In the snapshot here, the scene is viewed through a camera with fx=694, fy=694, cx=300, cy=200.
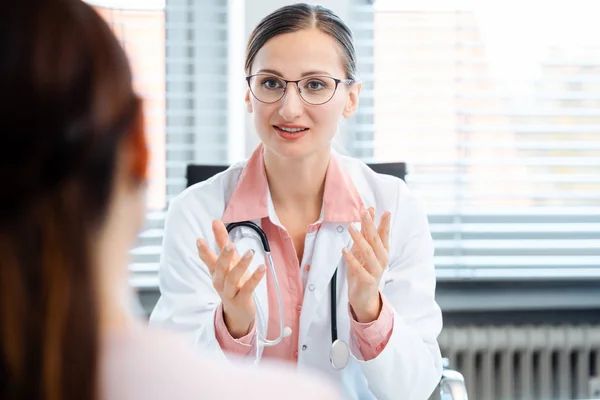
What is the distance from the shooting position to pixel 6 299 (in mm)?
425

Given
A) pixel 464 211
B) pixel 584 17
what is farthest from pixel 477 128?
pixel 584 17

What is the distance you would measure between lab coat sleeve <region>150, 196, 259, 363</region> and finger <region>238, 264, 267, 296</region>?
208 millimetres

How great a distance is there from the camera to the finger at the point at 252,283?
1.18 m

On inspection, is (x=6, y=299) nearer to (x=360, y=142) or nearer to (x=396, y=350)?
(x=396, y=350)

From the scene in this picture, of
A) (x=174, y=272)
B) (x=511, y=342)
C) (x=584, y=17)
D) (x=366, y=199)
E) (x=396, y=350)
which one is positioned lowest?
(x=511, y=342)

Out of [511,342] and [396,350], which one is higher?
[396,350]

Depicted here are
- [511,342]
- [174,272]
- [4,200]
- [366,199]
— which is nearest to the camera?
[4,200]

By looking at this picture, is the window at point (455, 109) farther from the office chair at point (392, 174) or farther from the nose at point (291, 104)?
the nose at point (291, 104)

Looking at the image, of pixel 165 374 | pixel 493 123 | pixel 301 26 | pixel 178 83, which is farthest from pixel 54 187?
pixel 493 123

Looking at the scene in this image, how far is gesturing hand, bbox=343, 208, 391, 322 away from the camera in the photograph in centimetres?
128

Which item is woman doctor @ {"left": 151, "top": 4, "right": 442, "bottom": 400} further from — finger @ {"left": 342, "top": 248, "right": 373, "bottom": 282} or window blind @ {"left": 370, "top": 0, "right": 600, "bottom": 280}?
window blind @ {"left": 370, "top": 0, "right": 600, "bottom": 280}

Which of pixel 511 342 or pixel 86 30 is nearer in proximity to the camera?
pixel 86 30

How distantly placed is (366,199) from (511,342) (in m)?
1.12

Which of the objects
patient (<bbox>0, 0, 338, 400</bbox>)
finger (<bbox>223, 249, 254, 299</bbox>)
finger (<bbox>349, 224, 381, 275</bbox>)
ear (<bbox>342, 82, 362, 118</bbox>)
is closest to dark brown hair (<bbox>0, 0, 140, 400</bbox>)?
patient (<bbox>0, 0, 338, 400</bbox>)
